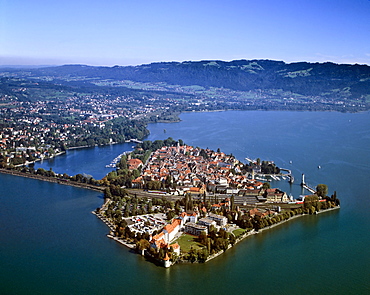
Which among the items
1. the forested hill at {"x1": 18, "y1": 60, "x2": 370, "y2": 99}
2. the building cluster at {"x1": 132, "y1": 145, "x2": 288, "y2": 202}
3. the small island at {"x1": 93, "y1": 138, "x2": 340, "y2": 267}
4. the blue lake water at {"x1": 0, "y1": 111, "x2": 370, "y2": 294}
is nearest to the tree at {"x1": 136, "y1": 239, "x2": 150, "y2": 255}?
the small island at {"x1": 93, "y1": 138, "x2": 340, "y2": 267}

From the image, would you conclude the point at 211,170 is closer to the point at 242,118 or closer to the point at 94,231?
the point at 94,231

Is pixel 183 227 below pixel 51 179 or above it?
above

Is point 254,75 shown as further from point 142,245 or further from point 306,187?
point 142,245

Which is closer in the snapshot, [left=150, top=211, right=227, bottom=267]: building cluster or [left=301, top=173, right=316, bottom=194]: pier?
[left=150, top=211, right=227, bottom=267]: building cluster

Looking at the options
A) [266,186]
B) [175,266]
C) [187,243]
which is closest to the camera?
[175,266]

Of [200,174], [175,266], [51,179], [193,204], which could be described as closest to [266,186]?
[200,174]

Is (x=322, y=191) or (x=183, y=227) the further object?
(x=322, y=191)

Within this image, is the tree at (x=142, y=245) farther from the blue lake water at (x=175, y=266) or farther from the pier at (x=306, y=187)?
the pier at (x=306, y=187)

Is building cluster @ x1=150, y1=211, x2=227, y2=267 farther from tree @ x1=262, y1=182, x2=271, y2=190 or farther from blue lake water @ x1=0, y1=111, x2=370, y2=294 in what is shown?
tree @ x1=262, y1=182, x2=271, y2=190
